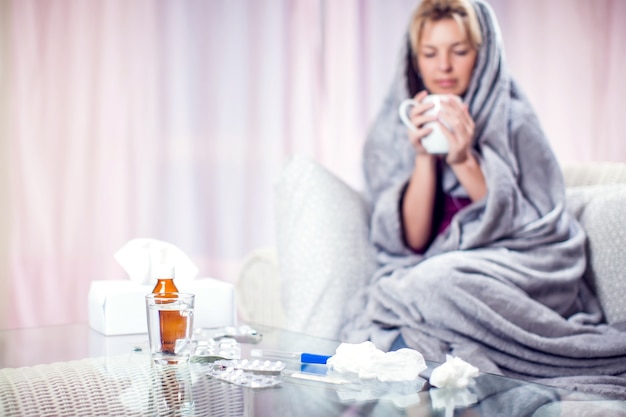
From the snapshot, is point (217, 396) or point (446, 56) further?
point (446, 56)

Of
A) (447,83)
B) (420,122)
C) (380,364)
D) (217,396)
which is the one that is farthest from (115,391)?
(447,83)

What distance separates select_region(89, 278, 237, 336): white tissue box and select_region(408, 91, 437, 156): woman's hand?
598mm

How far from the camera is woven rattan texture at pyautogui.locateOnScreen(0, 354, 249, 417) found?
2.49 feet

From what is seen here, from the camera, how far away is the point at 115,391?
83 cm

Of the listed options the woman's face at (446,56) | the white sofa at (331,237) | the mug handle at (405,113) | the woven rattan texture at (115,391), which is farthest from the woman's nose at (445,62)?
the woven rattan texture at (115,391)

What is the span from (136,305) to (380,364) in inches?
18.1

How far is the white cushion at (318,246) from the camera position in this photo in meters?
1.62

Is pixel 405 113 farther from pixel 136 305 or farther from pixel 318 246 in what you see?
pixel 136 305

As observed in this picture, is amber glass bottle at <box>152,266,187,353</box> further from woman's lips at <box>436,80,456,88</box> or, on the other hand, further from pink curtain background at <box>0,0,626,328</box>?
pink curtain background at <box>0,0,626,328</box>

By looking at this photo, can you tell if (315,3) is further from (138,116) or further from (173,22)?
(138,116)

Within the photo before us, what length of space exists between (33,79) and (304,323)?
1.02m

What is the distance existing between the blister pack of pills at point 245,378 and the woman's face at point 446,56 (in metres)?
1.06

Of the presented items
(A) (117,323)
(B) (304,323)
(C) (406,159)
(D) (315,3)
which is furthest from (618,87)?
(A) (117,323)

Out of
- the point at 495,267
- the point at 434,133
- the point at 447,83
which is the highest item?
the point at 447,83
